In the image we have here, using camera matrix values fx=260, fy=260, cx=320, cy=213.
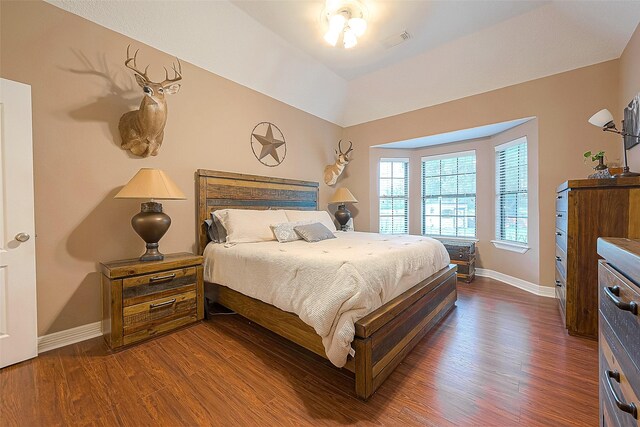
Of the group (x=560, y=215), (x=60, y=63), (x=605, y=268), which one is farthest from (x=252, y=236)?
(x=560, y=215)

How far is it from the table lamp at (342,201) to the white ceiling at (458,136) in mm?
1096

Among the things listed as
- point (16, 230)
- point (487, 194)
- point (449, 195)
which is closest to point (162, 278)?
point (16, 230)

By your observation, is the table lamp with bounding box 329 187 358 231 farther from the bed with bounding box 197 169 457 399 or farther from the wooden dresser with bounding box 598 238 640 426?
the wooden dresser with bounding box 598 238 640 426

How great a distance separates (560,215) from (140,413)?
385 cm

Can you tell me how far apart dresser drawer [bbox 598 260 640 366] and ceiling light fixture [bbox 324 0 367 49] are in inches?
108

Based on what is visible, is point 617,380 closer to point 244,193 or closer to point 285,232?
point 285,232

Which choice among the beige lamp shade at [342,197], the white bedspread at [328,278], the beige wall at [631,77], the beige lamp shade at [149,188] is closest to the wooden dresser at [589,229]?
the beige wall at [631,77]

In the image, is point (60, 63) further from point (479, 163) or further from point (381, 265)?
point (479, 163)

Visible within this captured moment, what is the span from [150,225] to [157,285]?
0.54 m

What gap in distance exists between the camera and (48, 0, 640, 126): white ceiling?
255 centimetres

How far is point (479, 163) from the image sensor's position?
14.2 feet

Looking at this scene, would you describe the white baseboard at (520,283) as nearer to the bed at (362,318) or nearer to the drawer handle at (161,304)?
the bed at (362,318)

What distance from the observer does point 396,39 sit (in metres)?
3.29

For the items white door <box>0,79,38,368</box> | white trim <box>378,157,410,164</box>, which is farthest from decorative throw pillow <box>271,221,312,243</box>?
white trim <box>378,157,410,164</box>
